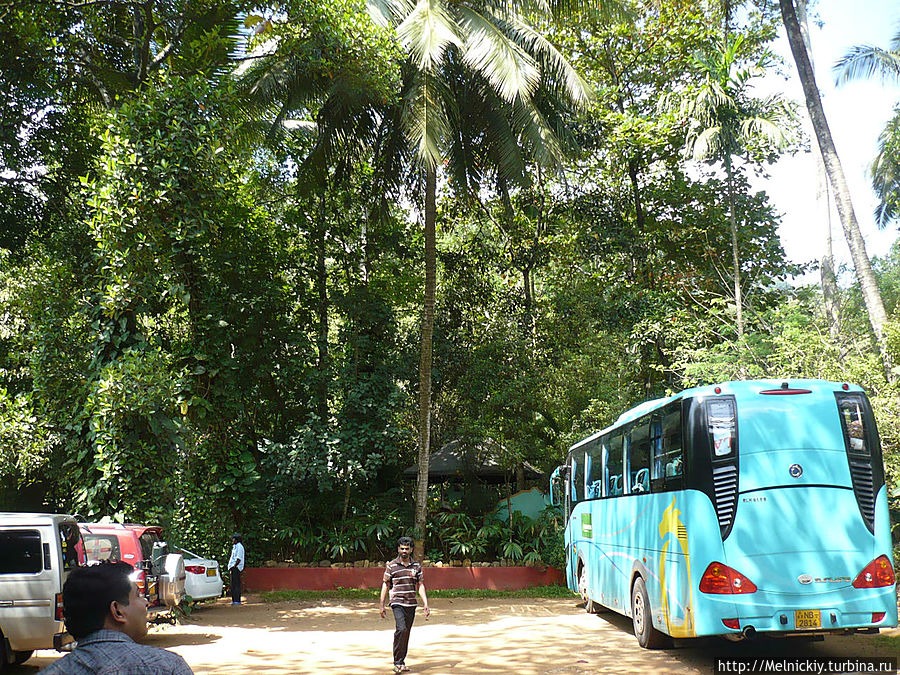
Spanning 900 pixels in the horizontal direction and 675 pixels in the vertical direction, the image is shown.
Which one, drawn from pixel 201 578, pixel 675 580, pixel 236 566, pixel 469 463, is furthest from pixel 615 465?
pixel 236 566

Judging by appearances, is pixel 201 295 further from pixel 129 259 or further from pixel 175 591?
pixel 175 591

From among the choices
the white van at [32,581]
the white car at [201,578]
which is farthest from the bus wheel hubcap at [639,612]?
the white car at [201,578]

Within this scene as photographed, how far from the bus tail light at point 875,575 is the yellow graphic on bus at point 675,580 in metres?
1.77

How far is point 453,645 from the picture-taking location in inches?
450

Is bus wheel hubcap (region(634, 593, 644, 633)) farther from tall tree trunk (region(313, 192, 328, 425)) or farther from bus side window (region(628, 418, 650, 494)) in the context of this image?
tall tree trunk (region(313, 192, 328, 425))

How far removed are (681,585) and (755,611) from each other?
0.84 metres

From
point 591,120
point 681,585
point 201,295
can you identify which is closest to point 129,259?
point 201,295

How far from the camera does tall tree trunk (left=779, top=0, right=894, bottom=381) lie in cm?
1416

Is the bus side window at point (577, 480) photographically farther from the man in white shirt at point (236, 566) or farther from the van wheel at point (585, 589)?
the man in white shirt at point (236, 566)

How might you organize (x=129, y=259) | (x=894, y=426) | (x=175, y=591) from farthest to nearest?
1. (x=129, y=259)
2. (x=894, y=426)
3. (x=175, y=591)

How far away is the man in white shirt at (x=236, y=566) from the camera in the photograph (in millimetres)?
16500

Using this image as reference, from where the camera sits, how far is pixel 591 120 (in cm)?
2083

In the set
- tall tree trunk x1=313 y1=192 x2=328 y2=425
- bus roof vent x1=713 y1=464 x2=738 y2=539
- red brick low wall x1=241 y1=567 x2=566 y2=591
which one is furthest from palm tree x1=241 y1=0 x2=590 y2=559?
bus roof vent x1=713 y1=464 x2=738 y2=539

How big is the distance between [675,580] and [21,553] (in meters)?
7.67
